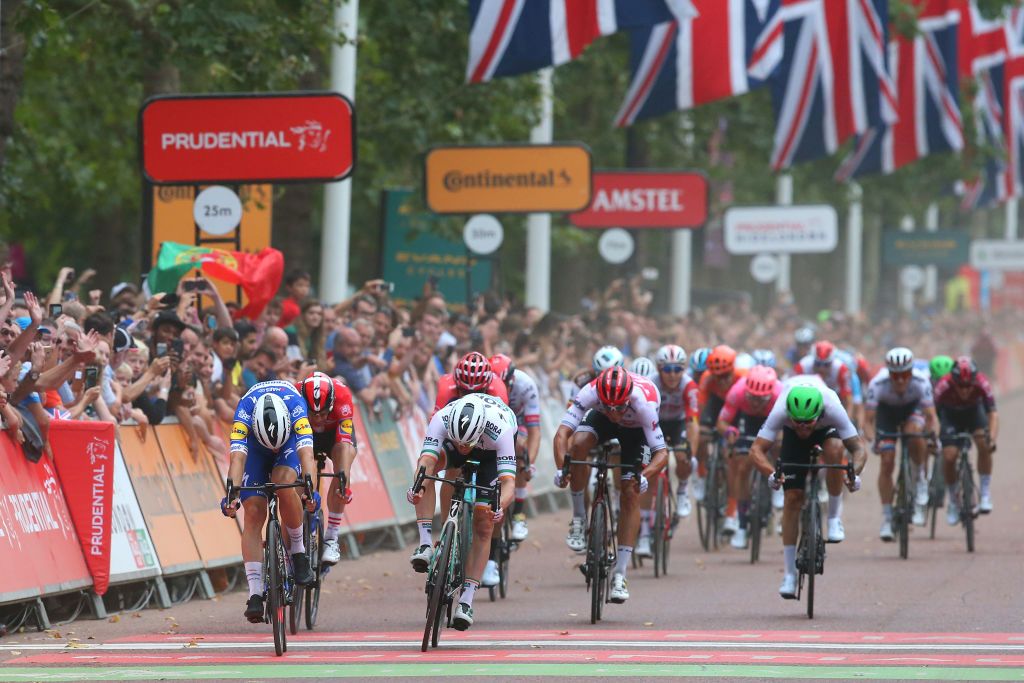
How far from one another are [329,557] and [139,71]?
8.92 meters

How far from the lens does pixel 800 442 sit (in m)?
14.5

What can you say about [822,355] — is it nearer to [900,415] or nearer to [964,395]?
[964,395]

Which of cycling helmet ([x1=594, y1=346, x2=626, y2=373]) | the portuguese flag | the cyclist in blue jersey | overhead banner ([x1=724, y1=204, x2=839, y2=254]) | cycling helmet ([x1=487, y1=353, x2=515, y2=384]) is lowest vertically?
the cyclist in blue jersey

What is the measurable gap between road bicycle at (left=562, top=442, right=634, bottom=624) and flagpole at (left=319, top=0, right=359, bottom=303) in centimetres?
807

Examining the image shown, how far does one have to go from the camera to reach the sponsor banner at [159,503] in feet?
46.0

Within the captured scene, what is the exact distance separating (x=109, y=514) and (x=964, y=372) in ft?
28.7

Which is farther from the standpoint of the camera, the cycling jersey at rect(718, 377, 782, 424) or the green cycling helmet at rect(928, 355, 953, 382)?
the green cycling helmet at rect(928, 355, 953, 382)

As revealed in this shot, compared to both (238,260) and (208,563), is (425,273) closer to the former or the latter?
(238,260)

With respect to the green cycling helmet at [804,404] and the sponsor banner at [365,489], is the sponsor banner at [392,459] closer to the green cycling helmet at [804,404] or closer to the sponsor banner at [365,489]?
the sponsor banner at [365,489]

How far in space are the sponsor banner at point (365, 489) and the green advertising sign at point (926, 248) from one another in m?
39.3

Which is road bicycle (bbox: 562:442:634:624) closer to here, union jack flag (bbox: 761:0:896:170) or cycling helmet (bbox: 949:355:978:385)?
cycling helmet (bbox: 949:355:978:385)

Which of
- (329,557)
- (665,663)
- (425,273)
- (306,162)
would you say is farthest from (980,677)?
(425,273)

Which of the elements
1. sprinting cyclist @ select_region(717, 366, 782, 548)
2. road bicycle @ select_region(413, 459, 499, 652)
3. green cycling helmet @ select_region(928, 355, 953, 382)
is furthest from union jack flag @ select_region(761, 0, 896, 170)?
road bicycle @ select_region(413, 459, 499, 652)

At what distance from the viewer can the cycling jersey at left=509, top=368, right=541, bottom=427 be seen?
15141mm
